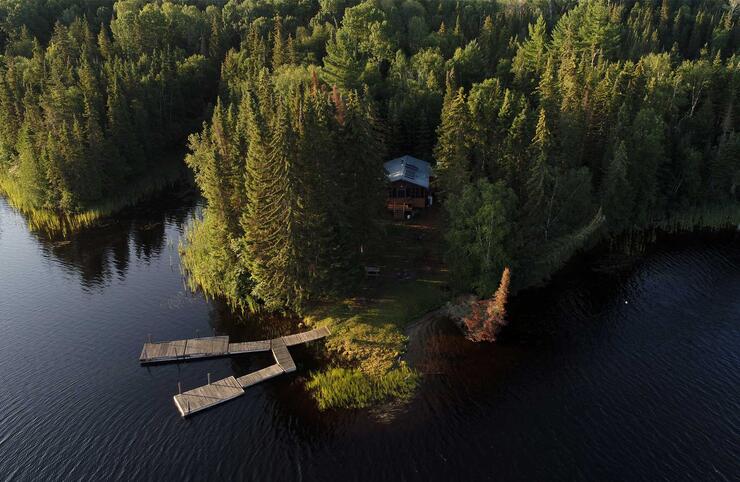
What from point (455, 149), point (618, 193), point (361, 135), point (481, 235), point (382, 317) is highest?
point (361, 135)

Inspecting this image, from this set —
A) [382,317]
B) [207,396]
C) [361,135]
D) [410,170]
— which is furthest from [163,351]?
[410,170]

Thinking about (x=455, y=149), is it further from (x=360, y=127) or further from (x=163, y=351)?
(x=163, y=351)

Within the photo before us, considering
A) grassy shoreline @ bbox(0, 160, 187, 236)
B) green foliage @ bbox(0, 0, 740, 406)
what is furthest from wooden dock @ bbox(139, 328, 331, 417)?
grassy shoreline @ bbox(0, 160, 187, 236)

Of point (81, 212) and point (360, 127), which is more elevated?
point (360, 127)

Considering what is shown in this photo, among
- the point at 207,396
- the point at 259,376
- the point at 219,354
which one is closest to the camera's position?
the point at 207,396

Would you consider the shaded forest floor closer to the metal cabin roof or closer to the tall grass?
the tall grass

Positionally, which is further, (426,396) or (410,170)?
(410,170)

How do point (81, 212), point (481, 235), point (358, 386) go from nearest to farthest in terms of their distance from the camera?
point (358, 386), point (481, 235), point (81, 212)

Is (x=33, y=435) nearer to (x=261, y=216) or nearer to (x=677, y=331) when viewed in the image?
(x=261, y=216)
